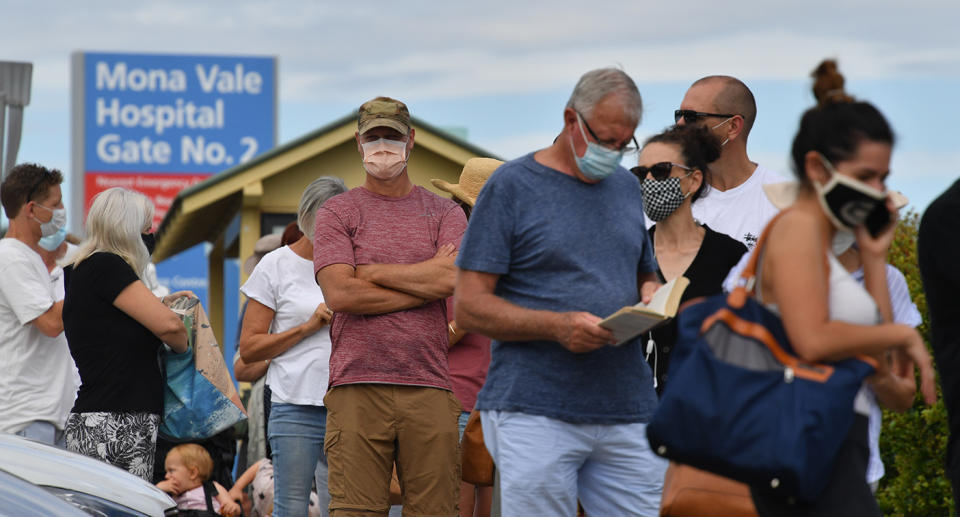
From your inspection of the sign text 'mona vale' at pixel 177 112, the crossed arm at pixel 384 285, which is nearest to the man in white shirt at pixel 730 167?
the crossed arm at pixel 384 285

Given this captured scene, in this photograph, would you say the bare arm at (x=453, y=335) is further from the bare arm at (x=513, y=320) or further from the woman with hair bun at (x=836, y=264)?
the woman with hair bun at (x=836, y=264)

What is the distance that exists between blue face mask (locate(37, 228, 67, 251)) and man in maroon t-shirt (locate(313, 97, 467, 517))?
88.9 inches

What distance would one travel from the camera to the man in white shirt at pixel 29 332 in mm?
6895

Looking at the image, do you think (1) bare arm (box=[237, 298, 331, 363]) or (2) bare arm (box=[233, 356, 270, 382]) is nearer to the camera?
(1) bare arm (box=[237, 298, 331, 363])

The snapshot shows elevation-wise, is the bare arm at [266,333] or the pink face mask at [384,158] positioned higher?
the pink face mask at [384,158]

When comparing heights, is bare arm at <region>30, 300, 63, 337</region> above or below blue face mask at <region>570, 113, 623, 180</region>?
below

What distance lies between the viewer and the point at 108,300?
20.4ft

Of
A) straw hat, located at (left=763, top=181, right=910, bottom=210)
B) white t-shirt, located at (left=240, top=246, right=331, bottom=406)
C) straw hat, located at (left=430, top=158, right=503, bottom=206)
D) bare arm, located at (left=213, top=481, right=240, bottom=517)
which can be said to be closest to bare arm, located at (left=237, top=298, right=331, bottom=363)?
white t-shirt, located at (left=240, top=246, right=331, bottom=406)

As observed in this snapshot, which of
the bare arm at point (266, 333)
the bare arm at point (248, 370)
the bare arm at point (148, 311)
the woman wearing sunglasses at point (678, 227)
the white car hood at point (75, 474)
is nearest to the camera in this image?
the white car hood at point (75, 474)

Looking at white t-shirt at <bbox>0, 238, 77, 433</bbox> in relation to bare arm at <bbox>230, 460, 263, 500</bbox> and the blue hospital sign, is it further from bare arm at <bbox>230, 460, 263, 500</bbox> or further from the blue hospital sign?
the blue hospital sign

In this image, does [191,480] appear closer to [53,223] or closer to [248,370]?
[248,370]

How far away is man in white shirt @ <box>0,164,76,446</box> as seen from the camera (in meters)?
6.89

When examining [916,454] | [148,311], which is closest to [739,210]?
[148,311]

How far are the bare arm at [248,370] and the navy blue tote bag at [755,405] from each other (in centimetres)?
463
